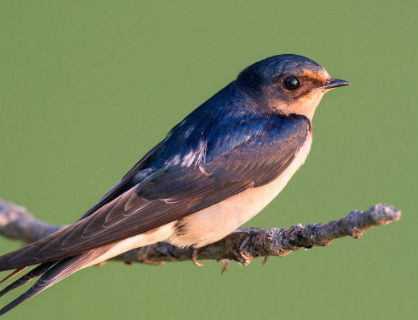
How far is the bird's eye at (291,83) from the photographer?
9.59 ft

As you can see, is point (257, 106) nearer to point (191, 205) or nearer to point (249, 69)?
point (249, 69)

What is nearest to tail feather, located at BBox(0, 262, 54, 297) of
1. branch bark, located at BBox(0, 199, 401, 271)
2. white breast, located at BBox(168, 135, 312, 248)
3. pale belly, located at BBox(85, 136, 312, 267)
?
pale belly, located at BBox(85, 136, 312, 267)

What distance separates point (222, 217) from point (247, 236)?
15 centimetres

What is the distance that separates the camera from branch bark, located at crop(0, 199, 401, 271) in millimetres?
1721

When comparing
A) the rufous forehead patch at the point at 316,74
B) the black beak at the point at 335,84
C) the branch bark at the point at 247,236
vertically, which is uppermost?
the rufous forehead patch at the point at 316,74

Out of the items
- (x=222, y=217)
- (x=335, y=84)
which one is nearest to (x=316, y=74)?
(x=335, y=84)

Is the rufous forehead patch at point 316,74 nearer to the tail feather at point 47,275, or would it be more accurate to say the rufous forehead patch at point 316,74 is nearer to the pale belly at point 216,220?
the pale belly at point 216,220

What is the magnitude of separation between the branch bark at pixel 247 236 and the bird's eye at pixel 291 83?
28.2 inches

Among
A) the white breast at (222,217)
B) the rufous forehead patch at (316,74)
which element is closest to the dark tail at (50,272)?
the white breast at (222,217)

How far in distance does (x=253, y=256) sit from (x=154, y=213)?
489mm

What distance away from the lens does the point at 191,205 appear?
2604mm

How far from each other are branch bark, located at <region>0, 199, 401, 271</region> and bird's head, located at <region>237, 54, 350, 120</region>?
2.11 ft

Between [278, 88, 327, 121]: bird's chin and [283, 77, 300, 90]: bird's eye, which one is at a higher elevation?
[283, 77, 300, 90]: bird's eye

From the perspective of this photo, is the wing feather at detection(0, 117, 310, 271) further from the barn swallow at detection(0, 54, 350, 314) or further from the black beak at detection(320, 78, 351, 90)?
the black beak at detection(320, 78, 351, 90)
